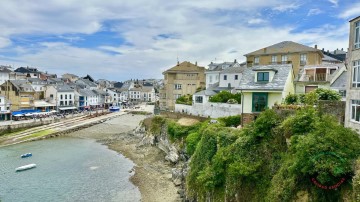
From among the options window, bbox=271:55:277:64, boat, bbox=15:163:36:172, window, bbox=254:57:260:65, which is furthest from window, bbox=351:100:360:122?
boat, bbox=15:163:36:172

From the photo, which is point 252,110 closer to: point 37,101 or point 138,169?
point 138,169

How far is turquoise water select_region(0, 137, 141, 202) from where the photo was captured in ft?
90.5

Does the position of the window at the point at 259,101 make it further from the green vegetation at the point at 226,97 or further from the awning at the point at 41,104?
the awning at the point at 41,104

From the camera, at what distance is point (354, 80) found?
16.8 m

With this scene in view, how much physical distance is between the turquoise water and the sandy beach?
1235mm

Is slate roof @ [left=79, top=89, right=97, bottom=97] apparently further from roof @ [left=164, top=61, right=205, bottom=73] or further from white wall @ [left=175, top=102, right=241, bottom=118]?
white wall @ [left=175, top=102, right=241, bottom=118]

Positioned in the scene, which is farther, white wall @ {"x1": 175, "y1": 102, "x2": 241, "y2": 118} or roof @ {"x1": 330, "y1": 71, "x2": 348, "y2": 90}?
white wall @ {"x1": 175, "y1": 102, "x2": 241, "y2": 118}

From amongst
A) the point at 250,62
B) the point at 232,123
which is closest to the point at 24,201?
the point at 232,123

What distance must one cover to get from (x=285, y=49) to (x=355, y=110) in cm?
3219

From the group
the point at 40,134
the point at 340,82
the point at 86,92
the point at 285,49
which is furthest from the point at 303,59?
the point at 86,92

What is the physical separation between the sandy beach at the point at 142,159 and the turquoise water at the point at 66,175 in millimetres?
1235

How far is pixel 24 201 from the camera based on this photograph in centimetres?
2647

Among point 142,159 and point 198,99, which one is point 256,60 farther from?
point 142,159

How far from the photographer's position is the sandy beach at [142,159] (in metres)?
27.9
